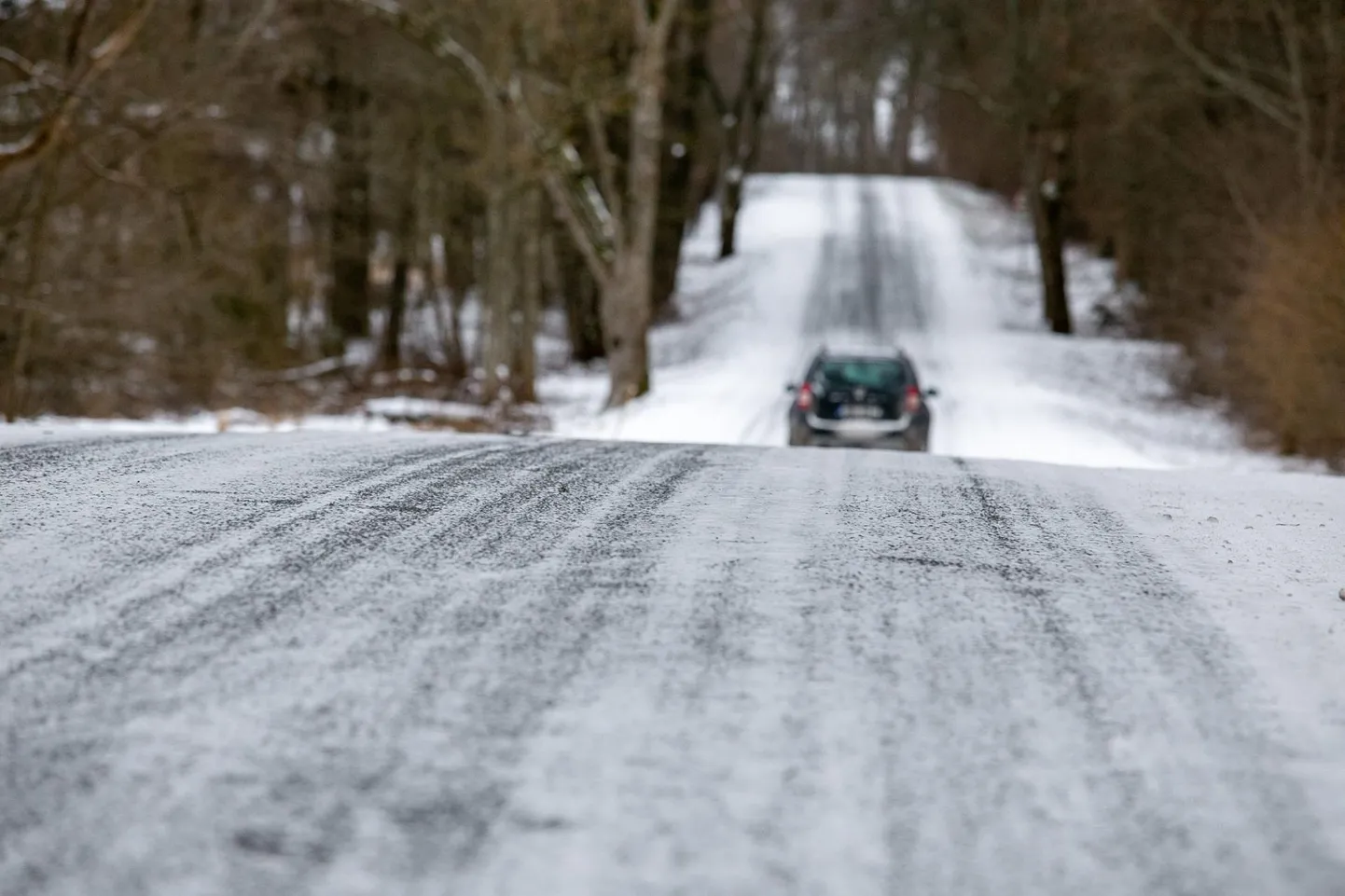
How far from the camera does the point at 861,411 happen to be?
593 inches

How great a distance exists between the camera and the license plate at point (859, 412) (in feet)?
49.4

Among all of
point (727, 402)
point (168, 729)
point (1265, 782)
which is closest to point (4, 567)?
point (168, 729)

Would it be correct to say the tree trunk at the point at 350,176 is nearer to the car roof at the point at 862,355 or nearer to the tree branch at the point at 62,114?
the car roof at the point at 862,355

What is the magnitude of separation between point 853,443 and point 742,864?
41.0 ft

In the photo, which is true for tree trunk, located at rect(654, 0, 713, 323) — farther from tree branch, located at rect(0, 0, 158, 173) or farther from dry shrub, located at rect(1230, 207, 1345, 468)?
tree branch, located at rect(0, 0, 158, 173)

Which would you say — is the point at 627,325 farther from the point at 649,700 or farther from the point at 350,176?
the point at 649,700

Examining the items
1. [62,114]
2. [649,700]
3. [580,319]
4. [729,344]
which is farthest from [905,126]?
[649,700]

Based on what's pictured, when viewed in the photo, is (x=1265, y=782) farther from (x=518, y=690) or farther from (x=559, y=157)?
(x=559, y=157)

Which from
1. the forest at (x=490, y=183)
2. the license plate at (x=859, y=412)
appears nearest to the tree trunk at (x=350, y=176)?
the forest at (x=490, y=183)

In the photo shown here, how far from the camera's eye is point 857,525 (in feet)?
18.2

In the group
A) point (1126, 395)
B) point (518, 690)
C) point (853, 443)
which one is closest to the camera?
point (518, 690)

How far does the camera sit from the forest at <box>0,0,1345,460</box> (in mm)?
17797

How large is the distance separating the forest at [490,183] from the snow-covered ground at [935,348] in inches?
45.7

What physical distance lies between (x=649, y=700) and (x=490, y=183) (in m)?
22.1
